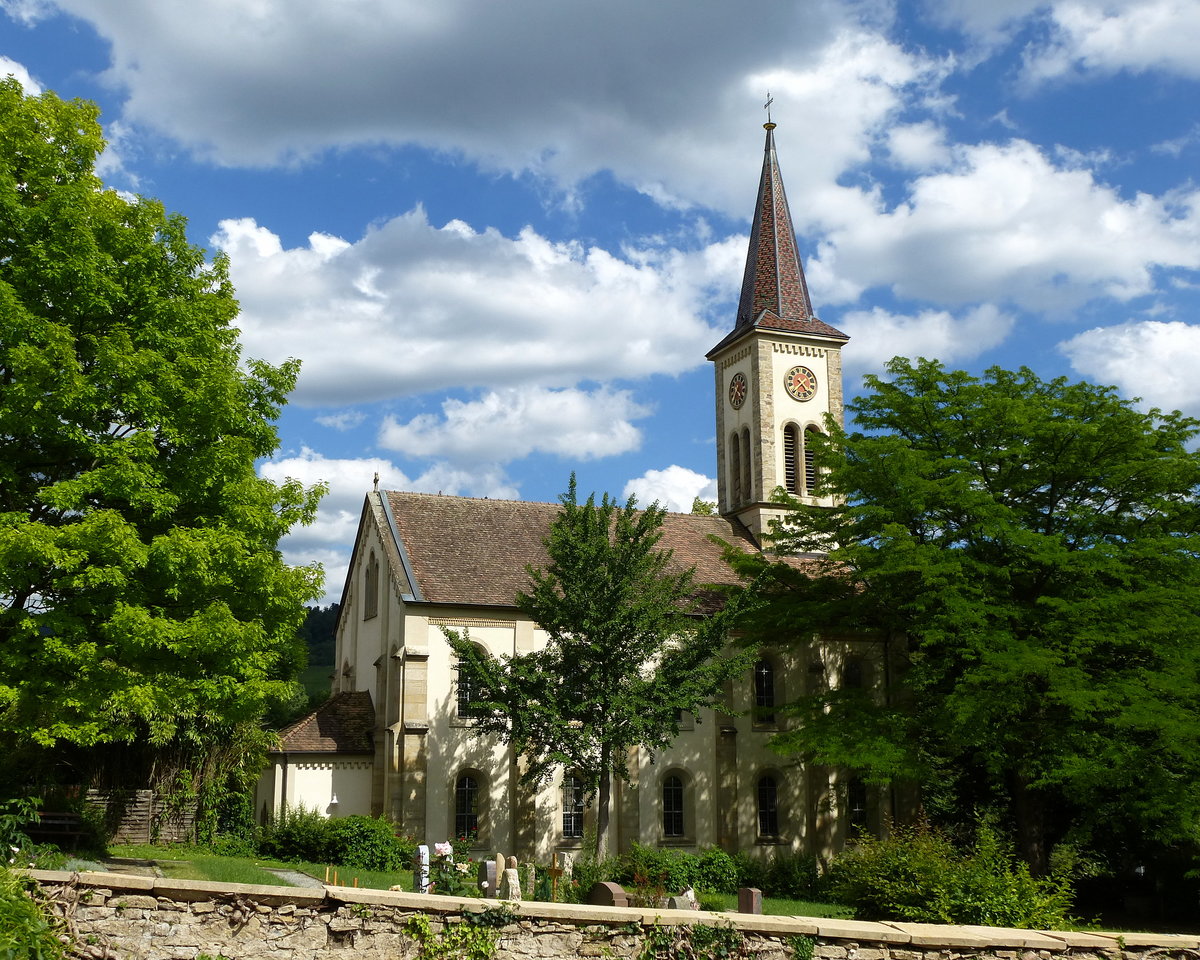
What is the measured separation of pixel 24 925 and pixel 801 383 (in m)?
35.4

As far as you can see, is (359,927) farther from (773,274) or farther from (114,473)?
(773,274)

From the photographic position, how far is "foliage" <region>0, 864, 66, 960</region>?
982cm

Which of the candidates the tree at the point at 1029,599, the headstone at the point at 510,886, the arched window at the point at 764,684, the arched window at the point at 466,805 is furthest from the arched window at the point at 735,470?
the headstone at the point at 510,886

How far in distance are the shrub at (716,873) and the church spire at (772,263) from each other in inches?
829

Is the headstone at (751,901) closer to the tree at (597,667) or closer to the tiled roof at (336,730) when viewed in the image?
the tree at (597,667)

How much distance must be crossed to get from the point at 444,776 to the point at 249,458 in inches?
568

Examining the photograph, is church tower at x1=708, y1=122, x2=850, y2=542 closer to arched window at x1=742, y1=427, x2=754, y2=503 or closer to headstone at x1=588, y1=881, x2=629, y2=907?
arched window at x1=742, y1=427, x2=754, y2=503

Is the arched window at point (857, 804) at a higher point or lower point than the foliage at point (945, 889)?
lower

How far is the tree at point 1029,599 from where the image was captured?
76.0ft

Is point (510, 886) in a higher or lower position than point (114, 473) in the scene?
lower

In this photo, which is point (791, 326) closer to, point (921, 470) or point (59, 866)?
point (921, 470)

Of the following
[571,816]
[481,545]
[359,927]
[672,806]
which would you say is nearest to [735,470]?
[481,545]

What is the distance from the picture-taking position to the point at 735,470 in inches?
1678

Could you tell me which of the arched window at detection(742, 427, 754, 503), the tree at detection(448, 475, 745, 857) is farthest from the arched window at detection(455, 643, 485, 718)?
the arched window at detection(742, 427, 754, 503)
